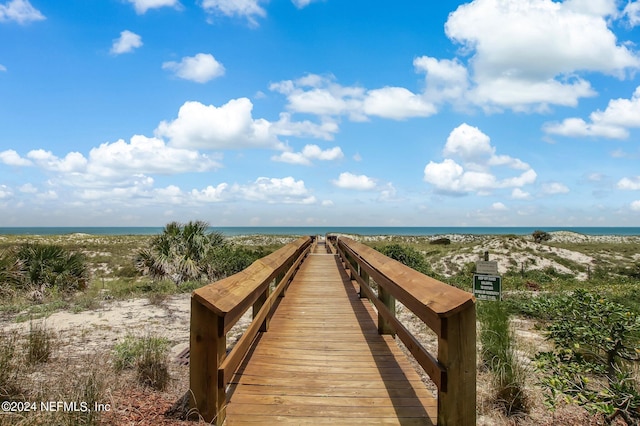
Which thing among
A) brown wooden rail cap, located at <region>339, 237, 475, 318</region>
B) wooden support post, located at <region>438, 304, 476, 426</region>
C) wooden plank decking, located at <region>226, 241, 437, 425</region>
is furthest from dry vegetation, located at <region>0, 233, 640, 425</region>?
brown wooden rail cap, located at <region>339, 237, 475, 318</region>

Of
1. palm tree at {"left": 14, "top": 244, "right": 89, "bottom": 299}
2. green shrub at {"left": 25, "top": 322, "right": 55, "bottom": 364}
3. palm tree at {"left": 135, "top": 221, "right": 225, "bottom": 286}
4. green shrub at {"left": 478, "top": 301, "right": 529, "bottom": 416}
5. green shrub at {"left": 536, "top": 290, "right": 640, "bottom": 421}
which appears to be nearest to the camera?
green shrub at {"left": 536, "top": 290, "right": 640, "bottom": 421}

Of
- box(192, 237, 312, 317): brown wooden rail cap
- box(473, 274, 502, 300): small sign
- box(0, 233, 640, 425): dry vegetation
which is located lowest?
box(0, 233, 640, 425): dry vegetation

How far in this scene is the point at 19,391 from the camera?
10.7 ft

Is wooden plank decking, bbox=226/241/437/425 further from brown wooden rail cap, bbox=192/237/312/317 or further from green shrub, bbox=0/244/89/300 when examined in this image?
green shrub, bbox=0/244/89/300

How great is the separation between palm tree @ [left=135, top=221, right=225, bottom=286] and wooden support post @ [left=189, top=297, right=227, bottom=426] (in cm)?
1211

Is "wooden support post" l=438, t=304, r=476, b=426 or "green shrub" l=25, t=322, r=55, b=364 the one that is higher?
"wooden support post" l=438, t=304, r=476, b=426

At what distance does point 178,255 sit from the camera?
1505 centimetres

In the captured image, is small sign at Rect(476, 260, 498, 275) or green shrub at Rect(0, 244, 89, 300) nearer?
small sign at Rect(476, 260, 498, 275)

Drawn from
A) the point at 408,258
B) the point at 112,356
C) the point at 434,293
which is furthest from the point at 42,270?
the point at 408,258

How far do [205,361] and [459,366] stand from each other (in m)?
1.76

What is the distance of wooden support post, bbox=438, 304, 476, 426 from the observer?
261 centimetres

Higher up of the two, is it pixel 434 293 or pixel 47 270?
pixel 434 293

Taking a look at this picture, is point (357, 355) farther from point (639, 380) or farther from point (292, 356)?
point (639, 380)

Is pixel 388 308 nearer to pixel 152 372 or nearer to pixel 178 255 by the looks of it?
pixel 152 372
